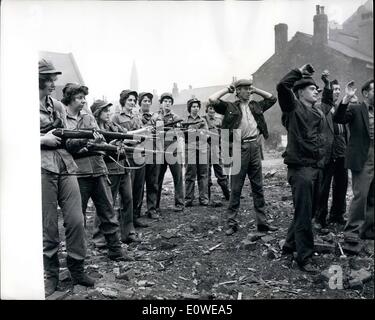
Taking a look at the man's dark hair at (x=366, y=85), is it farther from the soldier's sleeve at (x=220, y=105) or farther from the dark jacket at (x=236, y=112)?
the soldier's sleeve at (x=220, y=105)

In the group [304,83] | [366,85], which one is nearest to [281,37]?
[304,83]

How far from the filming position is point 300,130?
3.63 meters

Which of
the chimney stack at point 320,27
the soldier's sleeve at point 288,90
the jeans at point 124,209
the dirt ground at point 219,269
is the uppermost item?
the chimney stack at point 320,27

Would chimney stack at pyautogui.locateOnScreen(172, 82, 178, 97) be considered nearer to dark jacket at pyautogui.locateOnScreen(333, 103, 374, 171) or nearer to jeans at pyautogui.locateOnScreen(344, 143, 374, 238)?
dark jacket at pyautogui.locateOnScreen(333, 103, 374, 171)

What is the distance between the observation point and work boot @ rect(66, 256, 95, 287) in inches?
132

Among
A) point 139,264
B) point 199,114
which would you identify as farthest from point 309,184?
point 199,114

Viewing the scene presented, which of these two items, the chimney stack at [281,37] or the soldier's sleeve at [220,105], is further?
the soldier's sleeve at [220,105]

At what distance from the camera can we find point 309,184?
3.58 metres

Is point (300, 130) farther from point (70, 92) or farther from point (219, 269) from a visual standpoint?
point (70, 92)

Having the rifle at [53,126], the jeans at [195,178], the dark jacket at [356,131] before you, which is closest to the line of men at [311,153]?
the dark jacket at [356,131]

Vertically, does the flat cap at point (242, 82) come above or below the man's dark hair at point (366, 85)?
above

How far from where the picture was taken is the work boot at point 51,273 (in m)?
3.36

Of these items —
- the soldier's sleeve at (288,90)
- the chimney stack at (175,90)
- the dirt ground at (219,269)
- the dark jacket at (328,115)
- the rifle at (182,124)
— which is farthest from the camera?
the rifle at (182,124)

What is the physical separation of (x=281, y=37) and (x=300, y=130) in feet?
4.41
